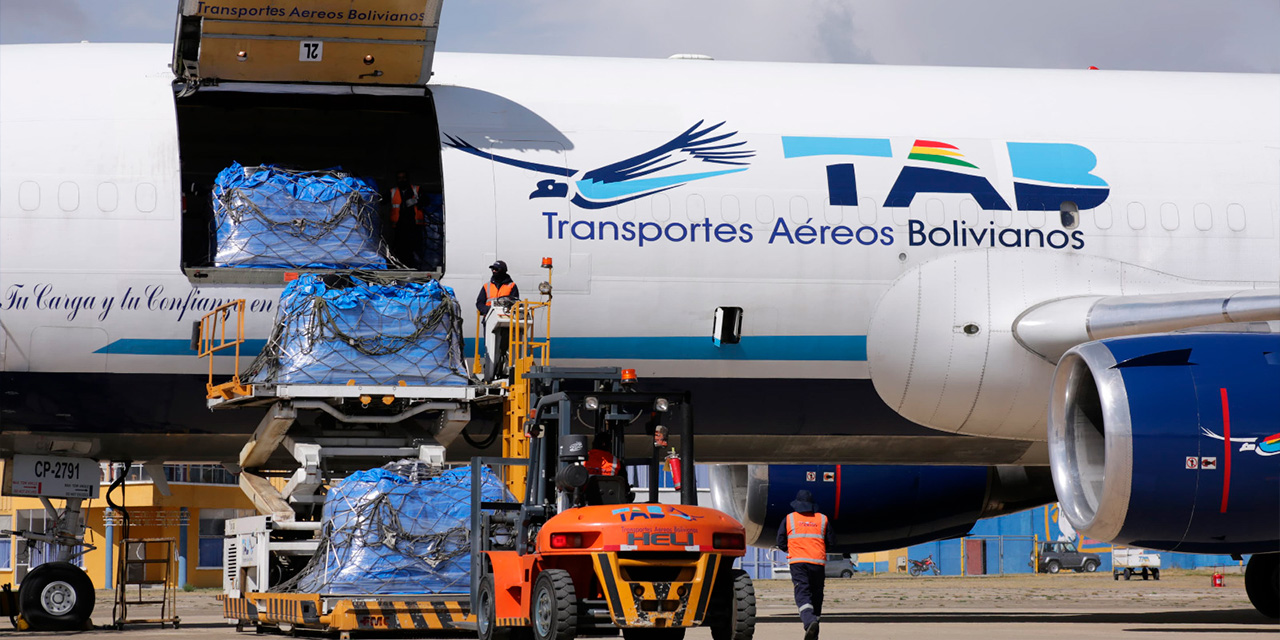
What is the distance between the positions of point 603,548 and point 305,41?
648 cm

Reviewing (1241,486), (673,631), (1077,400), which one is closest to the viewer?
(673,631)

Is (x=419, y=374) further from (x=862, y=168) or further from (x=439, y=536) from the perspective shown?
(x=862, y=168)

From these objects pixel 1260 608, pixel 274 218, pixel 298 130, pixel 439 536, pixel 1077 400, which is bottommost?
pixel 1260 608

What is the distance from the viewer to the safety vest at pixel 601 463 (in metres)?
11.0

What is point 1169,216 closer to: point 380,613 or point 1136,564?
point 380,613

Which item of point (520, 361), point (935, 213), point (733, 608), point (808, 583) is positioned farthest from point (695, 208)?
point (733, 608)

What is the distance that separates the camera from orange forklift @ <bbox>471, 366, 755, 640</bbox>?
31.9 feet

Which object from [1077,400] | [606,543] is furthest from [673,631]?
[1077,400]

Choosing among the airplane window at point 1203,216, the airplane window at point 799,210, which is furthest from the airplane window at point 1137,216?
the airplane window at point 799,210

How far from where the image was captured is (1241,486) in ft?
37.1

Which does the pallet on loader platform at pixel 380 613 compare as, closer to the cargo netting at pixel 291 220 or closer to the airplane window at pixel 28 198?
the cargo netting at pixel 291 220

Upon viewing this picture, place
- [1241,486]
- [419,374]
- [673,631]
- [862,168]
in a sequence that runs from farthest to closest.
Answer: [862,168] < [419,374] < [1241,486] < [673,631]

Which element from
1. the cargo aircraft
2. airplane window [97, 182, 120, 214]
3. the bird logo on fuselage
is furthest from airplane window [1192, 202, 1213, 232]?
airplane window [97, 182, 120, 214]

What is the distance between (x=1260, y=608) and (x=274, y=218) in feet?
39.2
